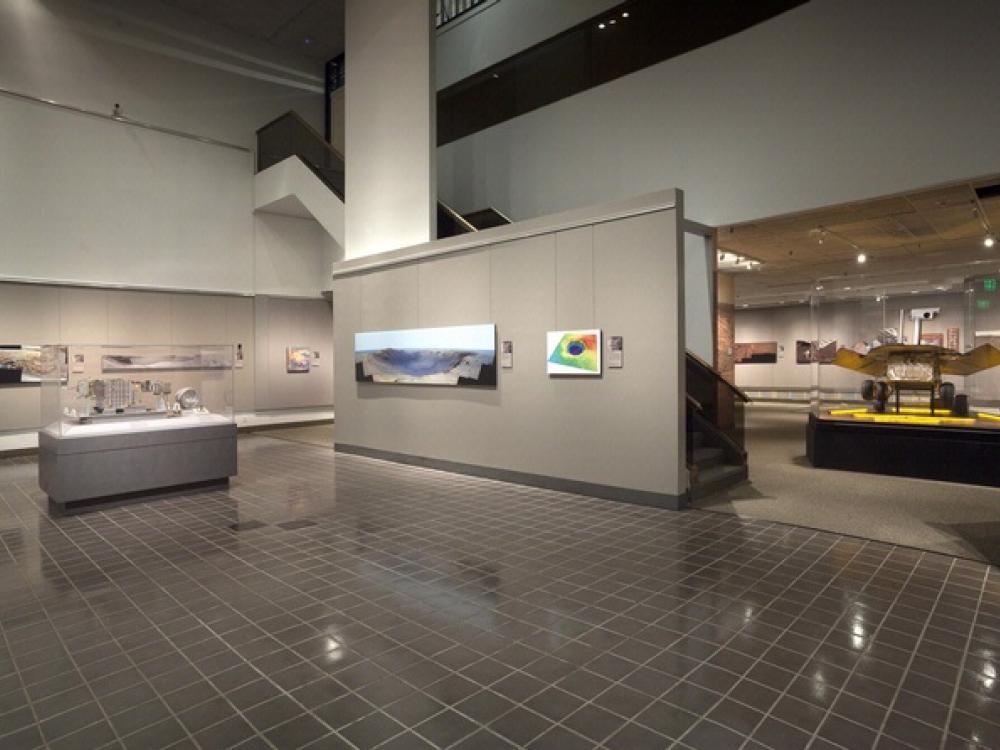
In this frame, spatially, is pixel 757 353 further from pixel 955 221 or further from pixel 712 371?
pixel 712 371

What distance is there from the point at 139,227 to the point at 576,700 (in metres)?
14.7

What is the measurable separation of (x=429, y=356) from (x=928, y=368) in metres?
7.70

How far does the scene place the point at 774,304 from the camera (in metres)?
21.0

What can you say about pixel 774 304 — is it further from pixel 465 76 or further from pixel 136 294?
pixel 136 294

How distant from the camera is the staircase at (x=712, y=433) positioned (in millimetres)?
7309

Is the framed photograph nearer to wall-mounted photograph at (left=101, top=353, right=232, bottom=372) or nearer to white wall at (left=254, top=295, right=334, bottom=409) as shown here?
white wall at (left=254, top=295, right=334, bottom=409)

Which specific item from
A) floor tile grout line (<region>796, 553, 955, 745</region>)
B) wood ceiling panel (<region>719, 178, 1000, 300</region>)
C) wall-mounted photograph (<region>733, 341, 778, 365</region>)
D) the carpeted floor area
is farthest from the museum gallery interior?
wall-mounted photograph (<region>733, 341, 778, 365</region>)

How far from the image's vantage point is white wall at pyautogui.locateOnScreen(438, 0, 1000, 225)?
286 inches

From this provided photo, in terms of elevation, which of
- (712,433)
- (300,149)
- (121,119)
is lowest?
(712,433)

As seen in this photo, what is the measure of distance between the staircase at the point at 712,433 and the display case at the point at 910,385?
5.16ft

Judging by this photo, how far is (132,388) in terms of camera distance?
7730mm

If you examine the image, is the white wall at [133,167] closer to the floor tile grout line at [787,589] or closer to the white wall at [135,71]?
the white wall at [135,71]

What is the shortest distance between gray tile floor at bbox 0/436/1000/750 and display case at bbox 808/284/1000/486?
12.5 feet

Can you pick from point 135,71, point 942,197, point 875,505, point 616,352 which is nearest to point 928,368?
point 942,197
